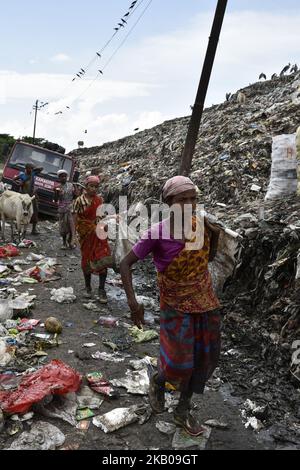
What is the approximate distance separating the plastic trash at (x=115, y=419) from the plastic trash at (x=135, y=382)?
13.3 inches

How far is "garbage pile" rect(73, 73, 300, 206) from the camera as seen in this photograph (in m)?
8.51

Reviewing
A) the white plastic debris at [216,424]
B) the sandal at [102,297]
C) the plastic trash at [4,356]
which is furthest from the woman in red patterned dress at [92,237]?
the white plastic debris at [216,424]

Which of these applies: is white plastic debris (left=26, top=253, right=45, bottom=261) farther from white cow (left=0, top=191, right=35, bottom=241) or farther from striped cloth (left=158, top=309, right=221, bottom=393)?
striped cloth (left=158, top=309, right=221, bottom=393)

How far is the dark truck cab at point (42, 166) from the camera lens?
37.3 ft

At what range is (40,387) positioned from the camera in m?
3.18

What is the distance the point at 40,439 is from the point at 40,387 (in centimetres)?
42

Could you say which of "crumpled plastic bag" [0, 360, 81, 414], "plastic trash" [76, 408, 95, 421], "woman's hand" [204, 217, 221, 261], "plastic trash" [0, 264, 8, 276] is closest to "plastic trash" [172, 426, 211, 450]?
"plastic trash" [76, 408, 95, 421]

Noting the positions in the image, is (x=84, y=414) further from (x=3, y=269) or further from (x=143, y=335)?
(x=3, y=269)

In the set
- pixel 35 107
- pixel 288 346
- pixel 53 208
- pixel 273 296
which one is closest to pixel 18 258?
pixel 53 208

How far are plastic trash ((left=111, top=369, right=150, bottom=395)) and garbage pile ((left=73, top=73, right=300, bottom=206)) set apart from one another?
447cm

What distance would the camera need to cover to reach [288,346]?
3912 mm

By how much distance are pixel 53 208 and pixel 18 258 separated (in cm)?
403

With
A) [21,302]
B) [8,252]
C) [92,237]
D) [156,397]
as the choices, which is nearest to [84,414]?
[156,397]
